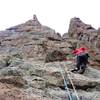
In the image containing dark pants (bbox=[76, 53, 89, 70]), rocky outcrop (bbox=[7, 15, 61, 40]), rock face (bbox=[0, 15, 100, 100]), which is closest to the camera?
rock face (bbox=[0, 15, 100, 100])

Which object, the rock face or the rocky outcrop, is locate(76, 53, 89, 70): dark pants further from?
the rocky outcrop

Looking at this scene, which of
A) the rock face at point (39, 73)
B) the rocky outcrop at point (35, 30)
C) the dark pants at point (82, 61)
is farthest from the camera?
the rocky outcrop at point (35, 30)

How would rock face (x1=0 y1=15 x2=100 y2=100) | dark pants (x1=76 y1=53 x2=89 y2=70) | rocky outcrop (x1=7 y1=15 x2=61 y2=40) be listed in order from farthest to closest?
1. rocky outcrop (x1=7 y1=15 x2=61 y2=40)
2. dark pants (x1=76 y1=53 x2=89 y2=70)
3. rock face (x1=0 y1=15 x2=100 y2=100)

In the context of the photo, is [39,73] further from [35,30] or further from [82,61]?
[35,30]

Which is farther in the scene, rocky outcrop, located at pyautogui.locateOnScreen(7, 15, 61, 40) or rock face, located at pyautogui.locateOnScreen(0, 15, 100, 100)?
rocky outcrop, located at pyautogui.locateOnScreen(7, 15, 61, 40)

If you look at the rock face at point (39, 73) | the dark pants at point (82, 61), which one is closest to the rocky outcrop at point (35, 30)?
the rock face at point (39, 73)

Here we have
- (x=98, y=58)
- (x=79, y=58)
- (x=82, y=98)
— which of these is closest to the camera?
→ (x=82, y=98)

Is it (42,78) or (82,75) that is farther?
(82,75)

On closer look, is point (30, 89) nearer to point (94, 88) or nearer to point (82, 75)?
point (94, 88)

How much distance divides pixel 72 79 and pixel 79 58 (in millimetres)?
4339

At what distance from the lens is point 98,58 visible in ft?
109

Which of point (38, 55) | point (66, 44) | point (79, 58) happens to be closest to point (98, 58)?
point (66, 44)

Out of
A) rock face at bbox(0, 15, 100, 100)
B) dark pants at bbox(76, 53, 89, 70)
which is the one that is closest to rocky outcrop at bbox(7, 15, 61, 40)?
rock face at bbox(0, 15, 100, 100)

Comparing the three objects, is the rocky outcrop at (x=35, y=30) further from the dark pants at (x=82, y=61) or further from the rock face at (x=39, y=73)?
the dark pants at (x=82, y=61)
